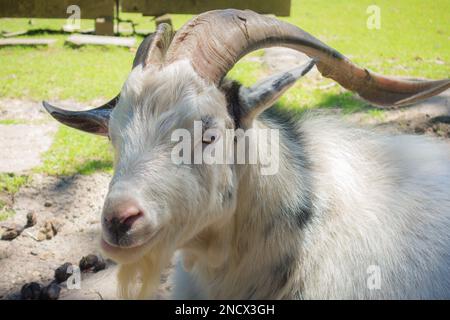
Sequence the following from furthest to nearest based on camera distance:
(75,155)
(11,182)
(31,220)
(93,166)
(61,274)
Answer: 1. (75,155)
2. (93,166)
3. (11,182)
4. (31,220)
5. (61,274)

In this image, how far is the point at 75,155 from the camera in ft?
18.3

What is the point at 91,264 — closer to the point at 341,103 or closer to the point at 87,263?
the point at 87,263

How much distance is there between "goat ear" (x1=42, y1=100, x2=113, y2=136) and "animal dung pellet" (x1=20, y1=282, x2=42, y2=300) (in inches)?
48.3

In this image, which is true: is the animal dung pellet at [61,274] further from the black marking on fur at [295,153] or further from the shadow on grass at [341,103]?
the shadow on grass at [341,103]

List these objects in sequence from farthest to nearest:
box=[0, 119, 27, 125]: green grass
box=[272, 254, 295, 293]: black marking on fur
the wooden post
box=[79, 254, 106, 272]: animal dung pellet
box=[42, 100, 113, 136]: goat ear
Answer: the wooden post → box=[0, 119, 27, 125]: green grass → box=[79, 254, 106, 272]: animal dung pellet → box=[42, 100, 113, 136]: goat ear → box=[272, 254, 295, 293]: black marking on fur

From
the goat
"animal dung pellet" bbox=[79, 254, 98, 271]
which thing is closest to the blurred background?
"animal dung pellet" bbox=[79, 254, 98, 271]

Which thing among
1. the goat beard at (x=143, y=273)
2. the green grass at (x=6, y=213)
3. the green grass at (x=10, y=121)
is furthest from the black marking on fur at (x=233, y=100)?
the green grass at (x=10, y=121)

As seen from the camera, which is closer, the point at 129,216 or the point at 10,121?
the point at 129,216

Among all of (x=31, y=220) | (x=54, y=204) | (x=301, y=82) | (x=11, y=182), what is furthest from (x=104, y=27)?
(x=31, y=220)

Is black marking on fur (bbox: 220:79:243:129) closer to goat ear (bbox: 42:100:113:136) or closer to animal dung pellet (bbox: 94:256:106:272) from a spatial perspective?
goat ear (bbox: 42:100:113:136)

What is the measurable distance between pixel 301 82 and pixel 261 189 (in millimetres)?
5268

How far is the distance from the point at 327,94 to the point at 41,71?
4.69 m

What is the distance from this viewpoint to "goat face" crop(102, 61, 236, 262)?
6.84ft

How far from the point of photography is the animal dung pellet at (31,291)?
344 centimetres
